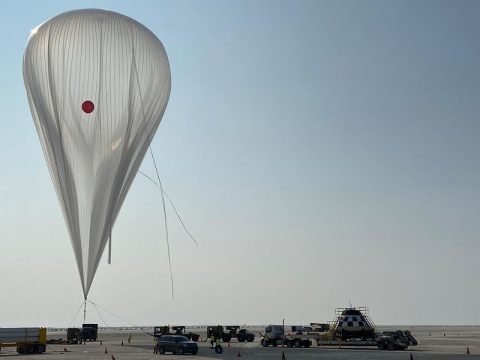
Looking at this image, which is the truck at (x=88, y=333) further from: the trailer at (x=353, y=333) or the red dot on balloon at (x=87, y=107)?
the red dot on balloon at (x=87, y=107)

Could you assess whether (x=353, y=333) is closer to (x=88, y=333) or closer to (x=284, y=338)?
(x=284, y=338)

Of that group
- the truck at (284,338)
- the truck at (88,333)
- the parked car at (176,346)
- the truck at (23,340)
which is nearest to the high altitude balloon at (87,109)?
the parked car at (176,346)

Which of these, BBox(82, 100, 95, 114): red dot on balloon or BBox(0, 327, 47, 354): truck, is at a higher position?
BBox(82, 100, 95, 114): red dot on balloon

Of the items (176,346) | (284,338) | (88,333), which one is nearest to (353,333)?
(284,338)

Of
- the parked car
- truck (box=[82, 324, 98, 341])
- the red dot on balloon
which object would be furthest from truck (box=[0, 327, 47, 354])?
truck (box=[82, 324, 98, 341])

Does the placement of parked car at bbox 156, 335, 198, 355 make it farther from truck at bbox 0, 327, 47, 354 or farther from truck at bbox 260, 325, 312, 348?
truck at bbox 260, 325, 312, 348

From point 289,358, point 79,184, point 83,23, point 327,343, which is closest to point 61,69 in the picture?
point 83,23

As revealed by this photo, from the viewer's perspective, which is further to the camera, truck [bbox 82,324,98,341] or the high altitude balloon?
truck [bbox 82,324,98,341]

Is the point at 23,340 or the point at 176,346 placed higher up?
the point at 23,340
